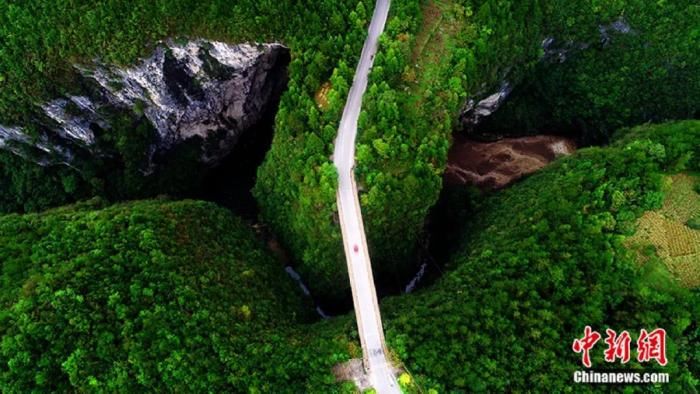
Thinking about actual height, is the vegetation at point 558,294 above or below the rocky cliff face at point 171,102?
below

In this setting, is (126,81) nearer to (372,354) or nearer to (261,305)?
(261,305)

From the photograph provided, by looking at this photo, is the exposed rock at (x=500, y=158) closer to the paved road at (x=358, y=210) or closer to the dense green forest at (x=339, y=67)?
the dense green forest at (x=339, y=67)

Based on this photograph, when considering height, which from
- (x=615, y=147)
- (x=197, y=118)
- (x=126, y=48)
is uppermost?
(x=126, y=48)

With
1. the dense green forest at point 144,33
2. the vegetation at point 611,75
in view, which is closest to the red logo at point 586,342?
the dense green forest at point 144,33

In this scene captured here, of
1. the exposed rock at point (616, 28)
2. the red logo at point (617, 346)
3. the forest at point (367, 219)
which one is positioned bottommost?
the red logo at point (617, 346)

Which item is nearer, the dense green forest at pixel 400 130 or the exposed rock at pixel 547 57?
the dense green forest at pixel 400 130

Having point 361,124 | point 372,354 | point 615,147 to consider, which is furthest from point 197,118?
point 615,147

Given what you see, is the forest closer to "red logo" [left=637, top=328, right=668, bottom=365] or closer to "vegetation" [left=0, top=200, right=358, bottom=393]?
"vegetation" [left=0, top=200, right=358, bottom=393]
